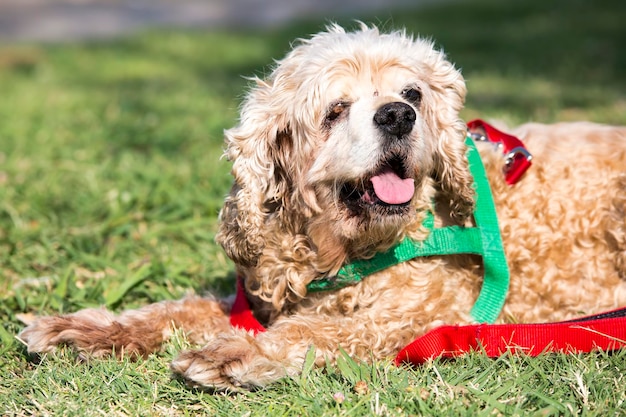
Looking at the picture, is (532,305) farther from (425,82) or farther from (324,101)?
(324,101)

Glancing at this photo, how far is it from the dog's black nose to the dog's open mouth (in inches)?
5.7

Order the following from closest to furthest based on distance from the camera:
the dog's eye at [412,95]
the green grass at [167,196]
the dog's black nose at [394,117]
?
the green grass at [167,196] → the dog's black nose at [394,117] → the dog's eye at [412,95]

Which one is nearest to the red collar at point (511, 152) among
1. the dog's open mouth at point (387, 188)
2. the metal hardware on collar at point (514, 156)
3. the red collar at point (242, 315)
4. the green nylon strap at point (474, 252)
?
the metal hardware on collar at point (514, 156)

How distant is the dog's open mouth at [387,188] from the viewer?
3.48 meters

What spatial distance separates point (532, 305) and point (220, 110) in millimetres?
5169

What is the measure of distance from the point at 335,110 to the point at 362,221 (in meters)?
0.52

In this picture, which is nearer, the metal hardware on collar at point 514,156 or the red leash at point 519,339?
the red leash at point 519,339

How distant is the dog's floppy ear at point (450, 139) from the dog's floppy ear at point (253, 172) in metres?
0.74

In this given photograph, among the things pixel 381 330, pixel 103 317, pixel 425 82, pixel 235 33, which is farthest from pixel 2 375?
pixel 235 33

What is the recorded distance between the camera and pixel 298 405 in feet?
10.2

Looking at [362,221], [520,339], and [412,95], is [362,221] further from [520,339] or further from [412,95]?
[520,339]

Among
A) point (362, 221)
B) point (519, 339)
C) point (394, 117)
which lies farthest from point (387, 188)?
point (519, 339)

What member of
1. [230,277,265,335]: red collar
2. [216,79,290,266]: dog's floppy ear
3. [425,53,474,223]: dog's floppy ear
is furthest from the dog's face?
[230,277,265,335]: red collar

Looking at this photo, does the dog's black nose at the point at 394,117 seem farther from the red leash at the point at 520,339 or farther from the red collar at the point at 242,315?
the red collar at the point at 242,315
